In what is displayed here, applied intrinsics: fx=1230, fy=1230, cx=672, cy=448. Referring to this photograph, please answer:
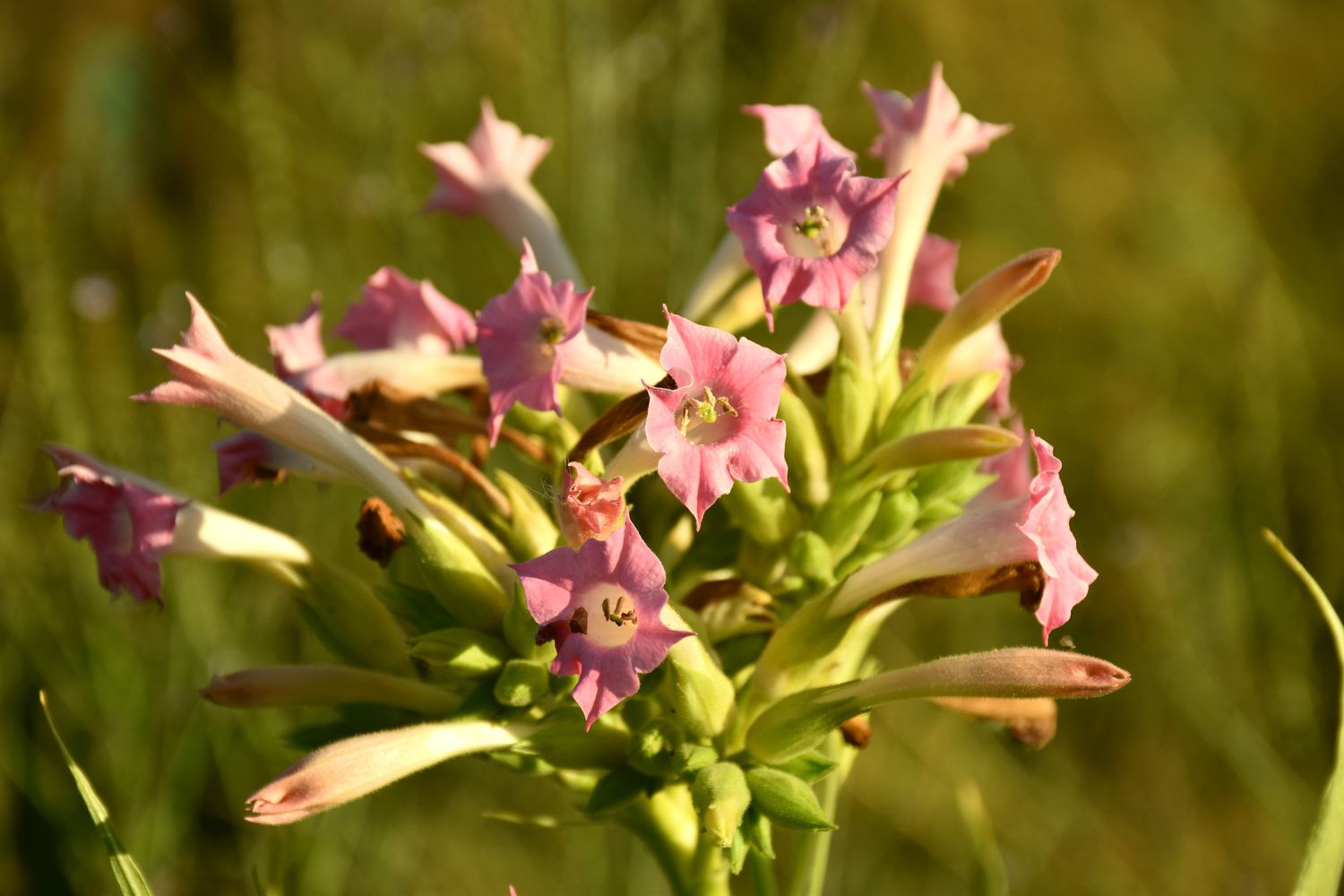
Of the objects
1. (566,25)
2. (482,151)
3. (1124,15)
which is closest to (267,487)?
(566,25)

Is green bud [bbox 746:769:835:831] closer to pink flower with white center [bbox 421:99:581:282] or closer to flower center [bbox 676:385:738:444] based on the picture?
flower center [bbox 676:385:738:444]

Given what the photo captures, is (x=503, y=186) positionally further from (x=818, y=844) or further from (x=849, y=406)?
(x=818, y=844)

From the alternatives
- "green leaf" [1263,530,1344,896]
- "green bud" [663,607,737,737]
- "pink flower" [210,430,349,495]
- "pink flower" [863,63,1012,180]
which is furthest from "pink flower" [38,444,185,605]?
"green leaf" [1263,530,1344,896]

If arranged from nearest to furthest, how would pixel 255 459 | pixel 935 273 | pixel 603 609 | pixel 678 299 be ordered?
pixel 603 609 < pixel 255 459 < pixel 935 273 < pixel 678 299

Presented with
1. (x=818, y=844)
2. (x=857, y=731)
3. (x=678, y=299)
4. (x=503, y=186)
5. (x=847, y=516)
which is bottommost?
(x=678, y=299)

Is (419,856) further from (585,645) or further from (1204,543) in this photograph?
(585,645)

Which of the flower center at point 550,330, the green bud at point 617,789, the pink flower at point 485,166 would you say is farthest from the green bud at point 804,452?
the pink flower at point 485,166

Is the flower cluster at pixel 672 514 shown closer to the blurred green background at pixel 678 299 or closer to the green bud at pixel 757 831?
the green bud at pixel 757 831

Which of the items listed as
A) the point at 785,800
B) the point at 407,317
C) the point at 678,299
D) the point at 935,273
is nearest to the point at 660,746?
the point at 785,800
